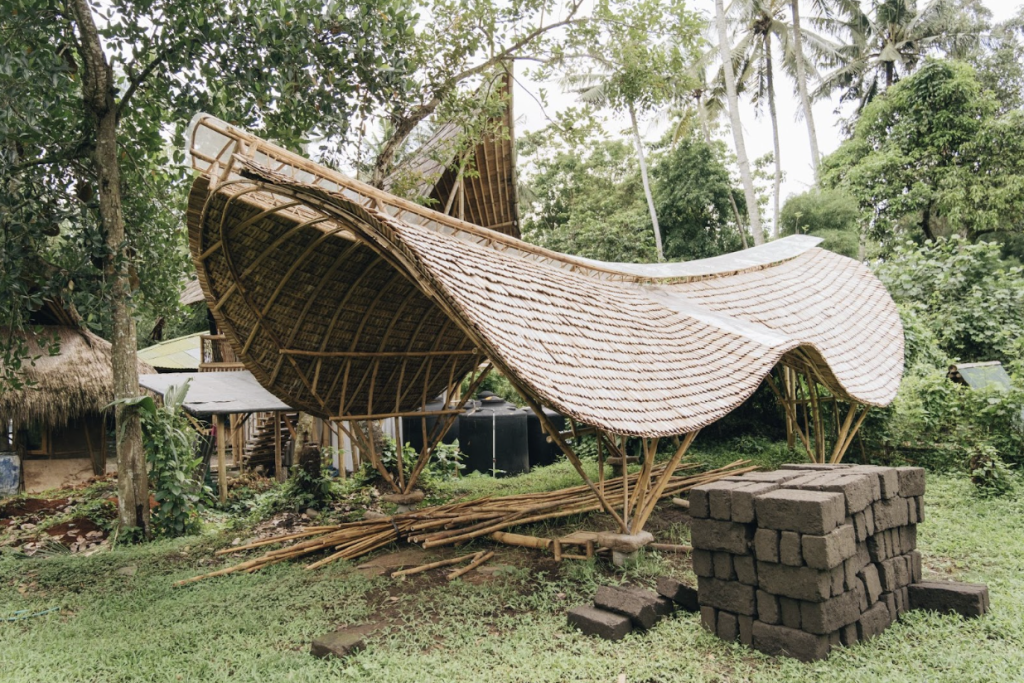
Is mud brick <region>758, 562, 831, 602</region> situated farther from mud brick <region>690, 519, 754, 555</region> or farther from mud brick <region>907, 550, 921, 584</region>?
mud brick <region>907, 550, 921, 584</region>

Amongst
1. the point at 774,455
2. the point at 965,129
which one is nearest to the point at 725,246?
the point at 965,129

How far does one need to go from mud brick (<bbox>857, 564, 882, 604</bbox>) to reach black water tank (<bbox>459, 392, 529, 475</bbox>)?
24.6 ft

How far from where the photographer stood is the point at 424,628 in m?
4.13

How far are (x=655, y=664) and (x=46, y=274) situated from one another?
6.47 m

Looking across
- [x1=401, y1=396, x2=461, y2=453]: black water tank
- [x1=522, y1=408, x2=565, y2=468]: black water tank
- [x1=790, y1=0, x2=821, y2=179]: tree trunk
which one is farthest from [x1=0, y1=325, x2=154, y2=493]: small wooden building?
[x1=790, y1=0, x2=821, y2=179]: tree trunk

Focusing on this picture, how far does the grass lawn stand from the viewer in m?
3.42

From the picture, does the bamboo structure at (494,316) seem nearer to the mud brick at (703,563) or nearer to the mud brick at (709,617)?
the mud brick at (703,563)

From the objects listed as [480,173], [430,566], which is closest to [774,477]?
[430,566]

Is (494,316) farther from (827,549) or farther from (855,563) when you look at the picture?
(855,563)

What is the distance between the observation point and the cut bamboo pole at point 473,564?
16.7 feet

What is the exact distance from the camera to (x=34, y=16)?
5805mm

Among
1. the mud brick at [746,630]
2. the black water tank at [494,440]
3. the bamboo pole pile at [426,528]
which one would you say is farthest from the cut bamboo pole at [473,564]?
the black water tank at [494,440]

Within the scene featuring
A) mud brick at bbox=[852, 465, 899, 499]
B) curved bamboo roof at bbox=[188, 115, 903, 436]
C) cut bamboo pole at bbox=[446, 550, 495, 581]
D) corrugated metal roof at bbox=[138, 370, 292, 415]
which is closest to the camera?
mud brick at bbox=[852, 465, 899, 499]

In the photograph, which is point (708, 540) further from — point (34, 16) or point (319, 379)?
point (34, 16)
